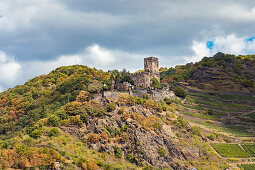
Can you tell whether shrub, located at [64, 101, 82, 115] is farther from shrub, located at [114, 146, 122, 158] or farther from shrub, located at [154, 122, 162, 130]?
shrub, located at [154, 122, 162, 130]

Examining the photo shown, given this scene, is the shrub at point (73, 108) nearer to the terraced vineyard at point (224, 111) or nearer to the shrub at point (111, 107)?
the shrub at point (111, 107)

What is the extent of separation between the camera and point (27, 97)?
6825 cm

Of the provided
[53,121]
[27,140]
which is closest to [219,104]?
[53,121]

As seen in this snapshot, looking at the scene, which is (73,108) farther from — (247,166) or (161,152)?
(247,166)

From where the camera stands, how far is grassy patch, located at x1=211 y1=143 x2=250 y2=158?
165ft

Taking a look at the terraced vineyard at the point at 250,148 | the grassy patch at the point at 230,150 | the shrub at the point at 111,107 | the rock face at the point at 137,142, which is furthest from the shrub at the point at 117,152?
the terraced vineyard at the point at 250,148

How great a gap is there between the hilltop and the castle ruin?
3.72 m

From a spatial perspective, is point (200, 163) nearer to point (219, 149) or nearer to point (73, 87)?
point (219, 149)

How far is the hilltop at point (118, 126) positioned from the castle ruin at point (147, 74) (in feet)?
12.2

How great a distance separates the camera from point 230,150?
5169cm

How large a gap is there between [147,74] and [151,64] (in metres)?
9.30

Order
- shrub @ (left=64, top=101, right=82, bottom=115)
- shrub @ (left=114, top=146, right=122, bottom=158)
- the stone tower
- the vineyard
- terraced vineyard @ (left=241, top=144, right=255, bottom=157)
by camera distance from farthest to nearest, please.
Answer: the stone tower
terraced vineyard @ (left=241, top=144, right=255, bottom=157)
shrub @ (left=64, top=101, right=82, bottom=115)
the vineyard
shrub @ (left=114, top=146, right=122, bottom=158)

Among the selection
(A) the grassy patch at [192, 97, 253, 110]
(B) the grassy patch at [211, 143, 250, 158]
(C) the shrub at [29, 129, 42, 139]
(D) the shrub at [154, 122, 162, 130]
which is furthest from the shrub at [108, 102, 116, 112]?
(A) the grassy patch at [192, 97, 253, 110]

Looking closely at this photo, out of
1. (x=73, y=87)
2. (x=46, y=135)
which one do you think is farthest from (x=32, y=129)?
(x=73, y=87)
